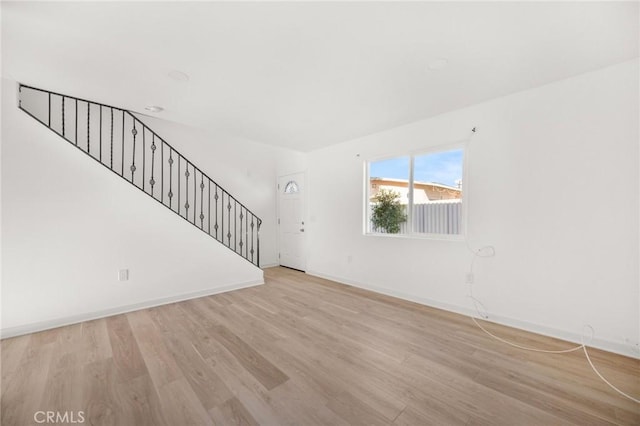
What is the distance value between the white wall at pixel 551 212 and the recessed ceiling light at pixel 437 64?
1111 millimetres

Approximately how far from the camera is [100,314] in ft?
10.2

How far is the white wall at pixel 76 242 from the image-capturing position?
265cm

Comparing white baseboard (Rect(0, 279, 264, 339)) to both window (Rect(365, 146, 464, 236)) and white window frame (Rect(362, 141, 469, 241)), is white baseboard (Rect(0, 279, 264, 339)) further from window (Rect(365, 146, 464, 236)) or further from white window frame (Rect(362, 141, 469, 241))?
window (Rect(365, 146, 464, 236))

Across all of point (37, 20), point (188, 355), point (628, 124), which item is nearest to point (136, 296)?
point (188, 355)

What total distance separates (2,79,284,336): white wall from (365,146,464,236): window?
2.77 m

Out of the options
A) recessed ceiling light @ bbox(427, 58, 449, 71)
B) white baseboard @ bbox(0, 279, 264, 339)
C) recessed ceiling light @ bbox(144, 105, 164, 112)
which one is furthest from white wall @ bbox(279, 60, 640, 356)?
recessed ceiling light @ bbox(144, 105, 164, 112)

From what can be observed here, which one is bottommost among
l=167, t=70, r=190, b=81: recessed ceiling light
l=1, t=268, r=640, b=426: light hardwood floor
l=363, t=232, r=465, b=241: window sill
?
l=1, t=268, r=640, b=426: light hardwood floor

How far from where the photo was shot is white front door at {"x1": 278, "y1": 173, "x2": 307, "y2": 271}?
5.65 meters

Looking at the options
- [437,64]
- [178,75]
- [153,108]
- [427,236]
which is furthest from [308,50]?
[427,236]

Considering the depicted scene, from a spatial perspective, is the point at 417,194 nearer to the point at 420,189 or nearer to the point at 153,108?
the point at 420,189

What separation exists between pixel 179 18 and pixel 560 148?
3.60 m

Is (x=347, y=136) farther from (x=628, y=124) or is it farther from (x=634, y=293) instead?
(x=634, y=293)

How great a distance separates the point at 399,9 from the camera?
170cm

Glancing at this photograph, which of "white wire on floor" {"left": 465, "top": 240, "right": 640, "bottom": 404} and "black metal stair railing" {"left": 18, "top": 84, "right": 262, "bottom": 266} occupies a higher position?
"black metal stair railing" {"left": 18, "top": 84, "right": 262, "bottom": 266}
